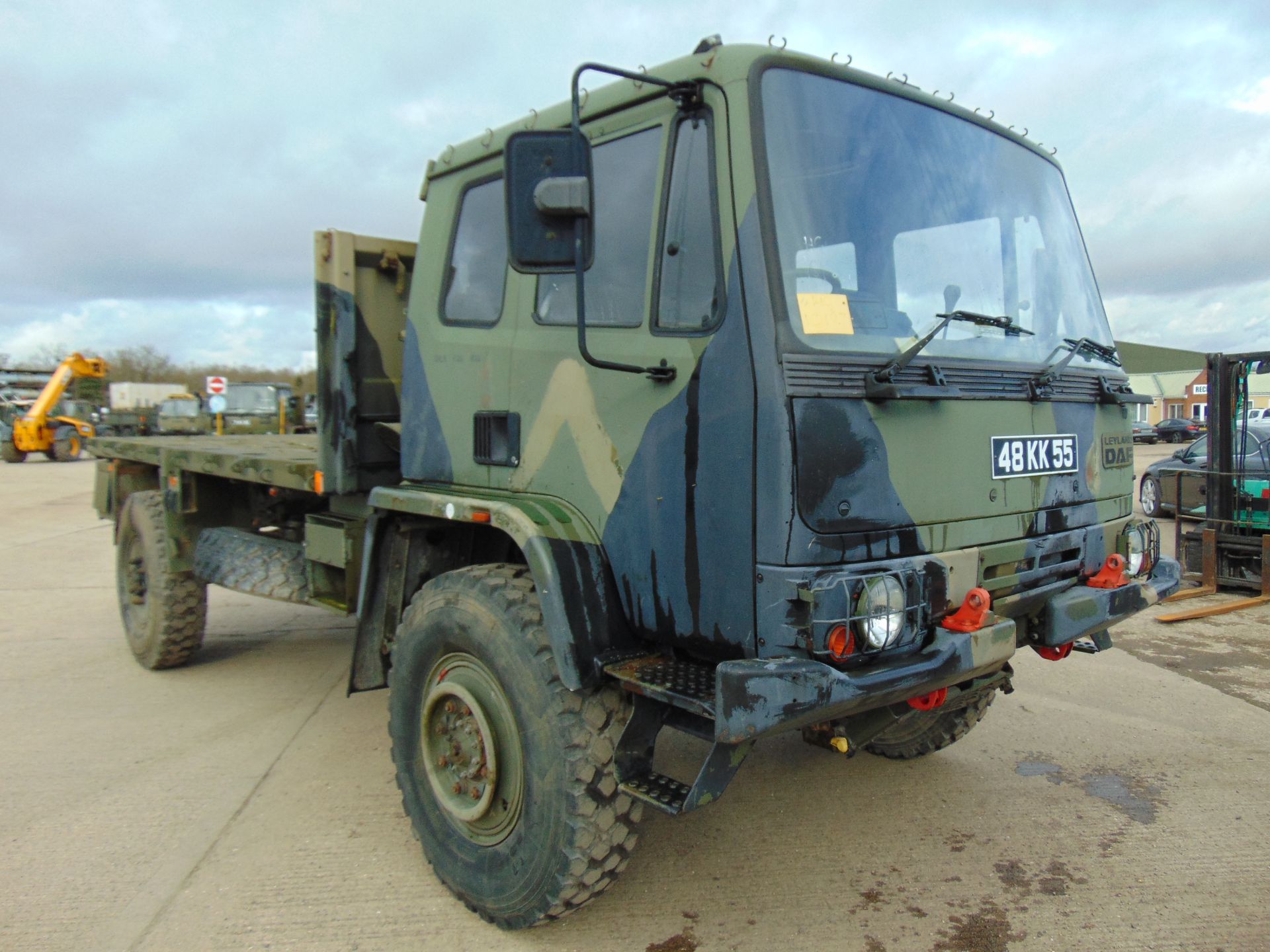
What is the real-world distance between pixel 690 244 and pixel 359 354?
194cm

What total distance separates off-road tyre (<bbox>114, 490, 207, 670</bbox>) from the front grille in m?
4.41

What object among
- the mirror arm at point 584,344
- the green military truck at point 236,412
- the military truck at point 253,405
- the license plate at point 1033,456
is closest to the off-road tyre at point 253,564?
the mirror arm at point 584,344

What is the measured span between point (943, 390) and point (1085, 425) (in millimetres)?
888

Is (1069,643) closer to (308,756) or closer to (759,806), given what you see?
(759,806)

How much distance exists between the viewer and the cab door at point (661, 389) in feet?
8.01

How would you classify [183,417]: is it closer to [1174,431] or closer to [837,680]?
[837,680]

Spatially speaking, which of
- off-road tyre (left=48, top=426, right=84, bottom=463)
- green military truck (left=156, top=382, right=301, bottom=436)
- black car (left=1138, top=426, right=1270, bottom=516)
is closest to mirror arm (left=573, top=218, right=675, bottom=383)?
black car (left=1138, top=426, right=1270, bottom=516)

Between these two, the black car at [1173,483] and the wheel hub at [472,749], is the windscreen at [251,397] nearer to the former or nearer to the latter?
the black car at [1173,483]

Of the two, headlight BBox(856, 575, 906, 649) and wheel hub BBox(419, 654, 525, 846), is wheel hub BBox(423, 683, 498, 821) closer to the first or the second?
wheel hub BBox(419, 654, 525, 846)

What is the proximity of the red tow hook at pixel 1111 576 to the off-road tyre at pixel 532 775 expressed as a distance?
168cm

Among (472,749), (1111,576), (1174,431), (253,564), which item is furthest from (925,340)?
(1174,431)

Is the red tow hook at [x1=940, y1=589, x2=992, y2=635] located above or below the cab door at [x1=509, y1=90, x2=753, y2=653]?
below

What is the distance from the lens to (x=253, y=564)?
15.6ft

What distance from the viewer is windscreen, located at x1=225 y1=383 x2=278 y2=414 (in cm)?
2733
